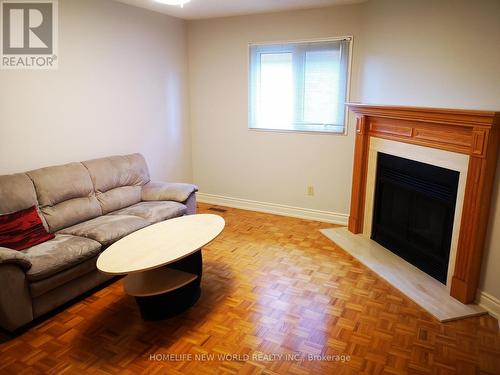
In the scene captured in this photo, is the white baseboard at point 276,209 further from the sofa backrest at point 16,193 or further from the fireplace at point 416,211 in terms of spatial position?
the sofa backrest at point 16,193

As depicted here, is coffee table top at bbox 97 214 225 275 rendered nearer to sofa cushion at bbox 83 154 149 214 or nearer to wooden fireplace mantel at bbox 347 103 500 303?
sofa cushion at bbox 83 154 149 214

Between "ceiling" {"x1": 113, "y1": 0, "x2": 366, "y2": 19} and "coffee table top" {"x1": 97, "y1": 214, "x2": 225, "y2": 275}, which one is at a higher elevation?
"ceiling" {"x1": 113, "y1": 0, "x2": 366, "y2": 19}

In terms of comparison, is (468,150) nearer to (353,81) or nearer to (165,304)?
(353,81)

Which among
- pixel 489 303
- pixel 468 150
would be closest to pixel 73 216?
pixel 468 150

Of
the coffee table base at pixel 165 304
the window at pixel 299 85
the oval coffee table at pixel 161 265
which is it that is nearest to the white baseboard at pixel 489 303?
the oval coffee table at pixel 161 265

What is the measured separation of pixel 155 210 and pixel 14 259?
4.45 ft

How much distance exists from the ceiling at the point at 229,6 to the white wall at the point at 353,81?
16cm

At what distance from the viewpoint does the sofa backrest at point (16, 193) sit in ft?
8.87

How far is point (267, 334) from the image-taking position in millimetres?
2355

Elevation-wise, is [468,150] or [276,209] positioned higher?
[468,150]

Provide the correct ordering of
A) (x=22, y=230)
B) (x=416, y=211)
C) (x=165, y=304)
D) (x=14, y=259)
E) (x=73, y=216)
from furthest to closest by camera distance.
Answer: (x=416, y=211), (x=73, y=216), (x=22, y=230), (x=165, y=304), (x=14, y=259)

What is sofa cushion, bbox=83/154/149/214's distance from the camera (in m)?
3.44

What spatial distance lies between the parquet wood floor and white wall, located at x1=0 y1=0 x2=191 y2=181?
1432 millimetres

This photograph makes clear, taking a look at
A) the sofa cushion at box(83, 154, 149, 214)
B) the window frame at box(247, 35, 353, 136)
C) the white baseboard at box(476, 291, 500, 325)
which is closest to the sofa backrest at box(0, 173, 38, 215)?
the sofa cushion at box(83, 154, 149, 214)
